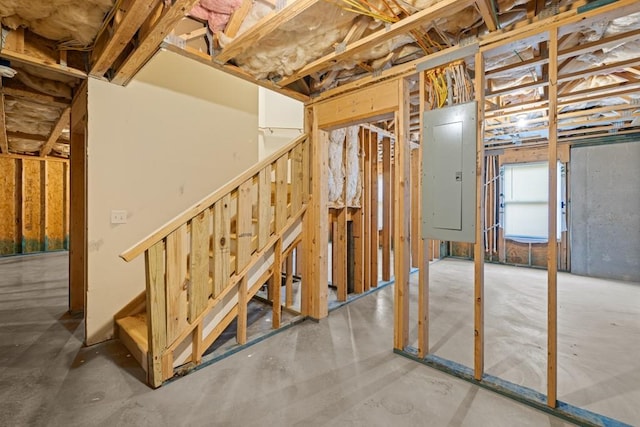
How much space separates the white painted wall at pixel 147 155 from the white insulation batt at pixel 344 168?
1173mm

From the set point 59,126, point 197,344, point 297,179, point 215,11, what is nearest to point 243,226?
point 297,179

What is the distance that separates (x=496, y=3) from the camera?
1.84m

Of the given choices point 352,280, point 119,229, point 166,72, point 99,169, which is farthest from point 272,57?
point 352,280

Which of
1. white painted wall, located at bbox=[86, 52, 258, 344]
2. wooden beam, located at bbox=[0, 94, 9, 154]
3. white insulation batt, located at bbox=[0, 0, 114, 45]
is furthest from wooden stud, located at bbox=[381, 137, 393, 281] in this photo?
wooden beam, located at bbox=[0, 94, 9, 154]

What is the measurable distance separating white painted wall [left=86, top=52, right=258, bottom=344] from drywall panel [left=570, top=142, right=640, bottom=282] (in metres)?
6.38

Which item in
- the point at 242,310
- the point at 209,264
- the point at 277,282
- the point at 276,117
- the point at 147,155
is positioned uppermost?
the point at 276,117

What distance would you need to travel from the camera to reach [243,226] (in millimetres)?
2533

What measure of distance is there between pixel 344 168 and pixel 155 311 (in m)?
2.70

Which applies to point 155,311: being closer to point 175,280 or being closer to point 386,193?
point 175,280

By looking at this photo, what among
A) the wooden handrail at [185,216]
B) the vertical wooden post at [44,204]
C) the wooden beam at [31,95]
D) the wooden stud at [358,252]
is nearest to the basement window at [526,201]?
the wooden stud at [358,252]

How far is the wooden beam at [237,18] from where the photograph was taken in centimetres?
214

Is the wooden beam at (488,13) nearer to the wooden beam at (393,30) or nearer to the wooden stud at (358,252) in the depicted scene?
the wooden beam at (393,30)

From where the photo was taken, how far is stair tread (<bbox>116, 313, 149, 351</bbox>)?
2.21 m

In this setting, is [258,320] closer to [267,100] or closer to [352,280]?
[352,280]
